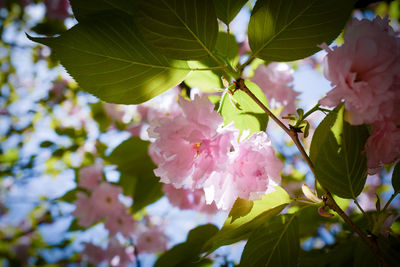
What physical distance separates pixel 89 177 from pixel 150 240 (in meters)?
0.70

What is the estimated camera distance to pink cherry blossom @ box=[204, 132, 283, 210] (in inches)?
22.9

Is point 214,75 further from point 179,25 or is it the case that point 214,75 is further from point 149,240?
point 149,240

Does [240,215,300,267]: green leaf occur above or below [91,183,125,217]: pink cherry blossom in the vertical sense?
below

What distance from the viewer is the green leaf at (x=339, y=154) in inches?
20.0

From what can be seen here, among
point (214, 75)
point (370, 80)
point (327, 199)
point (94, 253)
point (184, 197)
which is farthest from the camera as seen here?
point (94, 253)

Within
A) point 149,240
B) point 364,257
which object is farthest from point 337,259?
point 149,240

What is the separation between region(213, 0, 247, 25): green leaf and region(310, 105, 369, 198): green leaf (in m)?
0.30

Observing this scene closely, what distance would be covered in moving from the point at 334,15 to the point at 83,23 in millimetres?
481

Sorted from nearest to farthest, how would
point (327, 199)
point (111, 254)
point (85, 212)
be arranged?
1. point (327, 199)
2. point (85, 212)
3. point (111, 254)

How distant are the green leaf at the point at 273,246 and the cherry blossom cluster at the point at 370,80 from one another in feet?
0.92

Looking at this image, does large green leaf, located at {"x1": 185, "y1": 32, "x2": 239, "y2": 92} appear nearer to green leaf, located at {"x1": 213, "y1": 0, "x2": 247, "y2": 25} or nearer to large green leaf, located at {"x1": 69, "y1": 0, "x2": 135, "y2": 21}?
green leaf, located at {"x1": 213, "y1": 0, "x2": 247, "y2": 25}

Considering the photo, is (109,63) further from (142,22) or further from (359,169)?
(359,169)

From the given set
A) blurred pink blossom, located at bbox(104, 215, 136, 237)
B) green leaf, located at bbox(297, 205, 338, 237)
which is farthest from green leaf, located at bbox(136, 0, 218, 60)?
blurred pink blossom, located at bbox(104, 215, 136, 237)

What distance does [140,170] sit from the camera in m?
1.15
